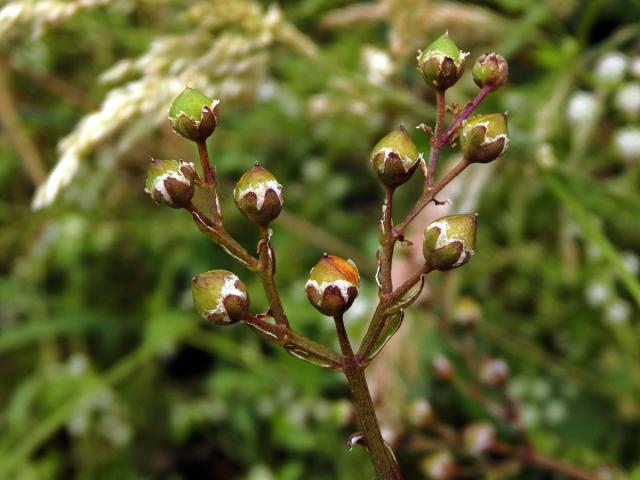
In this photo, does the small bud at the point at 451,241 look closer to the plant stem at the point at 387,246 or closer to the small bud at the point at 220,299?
the plant stem at the point at 387,246

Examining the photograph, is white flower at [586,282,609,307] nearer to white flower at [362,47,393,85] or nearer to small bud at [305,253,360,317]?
white flower at [362,47,393,85]

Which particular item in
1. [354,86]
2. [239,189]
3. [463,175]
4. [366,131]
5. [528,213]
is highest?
[239,189]

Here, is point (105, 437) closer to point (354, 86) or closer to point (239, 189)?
point (354, 86)

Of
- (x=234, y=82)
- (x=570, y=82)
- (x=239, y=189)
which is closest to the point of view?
(x=239, y=189)

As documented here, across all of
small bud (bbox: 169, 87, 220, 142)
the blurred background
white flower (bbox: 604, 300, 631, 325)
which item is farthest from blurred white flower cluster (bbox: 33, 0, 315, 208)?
white flower (bbox: 604, 300, 631, 325)

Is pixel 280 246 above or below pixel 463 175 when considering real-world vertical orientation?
below

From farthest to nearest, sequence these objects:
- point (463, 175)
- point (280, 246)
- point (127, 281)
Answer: point (127, 281) → point (280, 246) → point (463, 175)

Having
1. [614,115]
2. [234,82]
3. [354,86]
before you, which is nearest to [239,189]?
[234,82]

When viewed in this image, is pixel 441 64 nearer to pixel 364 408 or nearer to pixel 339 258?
pixel 339 258
